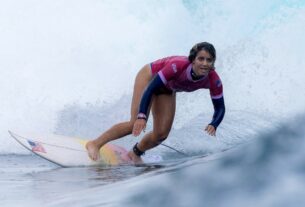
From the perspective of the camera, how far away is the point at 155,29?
19188mm

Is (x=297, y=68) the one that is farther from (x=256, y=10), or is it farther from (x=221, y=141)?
(x=221, y=141)

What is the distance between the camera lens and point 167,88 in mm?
5355

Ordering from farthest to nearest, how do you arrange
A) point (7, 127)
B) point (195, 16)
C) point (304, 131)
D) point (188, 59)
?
point (195, 16)
point (7, 127)
point (188, 59)
point (304, 131)

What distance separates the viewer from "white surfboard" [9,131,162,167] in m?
5.89

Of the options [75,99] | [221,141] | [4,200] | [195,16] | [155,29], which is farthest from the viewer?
[195,16]

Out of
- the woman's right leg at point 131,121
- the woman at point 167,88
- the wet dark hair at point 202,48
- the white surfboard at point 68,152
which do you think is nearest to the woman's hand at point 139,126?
the woman at point 167,88

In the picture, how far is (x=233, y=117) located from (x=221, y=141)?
3711 millimetres

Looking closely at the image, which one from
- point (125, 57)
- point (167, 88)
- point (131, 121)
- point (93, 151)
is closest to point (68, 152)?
point (93, 151)

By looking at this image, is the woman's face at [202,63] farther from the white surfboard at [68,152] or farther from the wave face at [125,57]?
the wave face at [125,57]

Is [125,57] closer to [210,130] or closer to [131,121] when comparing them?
[131,121]

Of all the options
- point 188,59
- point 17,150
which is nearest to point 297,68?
point 17,150

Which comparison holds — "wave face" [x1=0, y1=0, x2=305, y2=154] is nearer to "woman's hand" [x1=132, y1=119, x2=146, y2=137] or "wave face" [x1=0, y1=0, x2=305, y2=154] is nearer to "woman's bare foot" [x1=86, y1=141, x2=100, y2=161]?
"woman's bare foot" [x1=86, y1=141, x2=100, y2=161]

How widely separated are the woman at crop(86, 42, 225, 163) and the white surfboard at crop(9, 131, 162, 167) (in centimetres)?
9

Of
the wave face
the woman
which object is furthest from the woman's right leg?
the wave face
